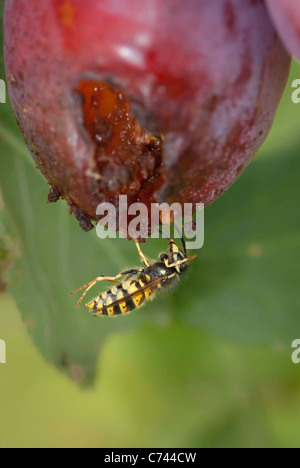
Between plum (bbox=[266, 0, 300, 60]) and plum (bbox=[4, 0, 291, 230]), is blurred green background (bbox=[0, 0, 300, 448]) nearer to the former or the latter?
plum (bbox=[4, 0, 291, 230])

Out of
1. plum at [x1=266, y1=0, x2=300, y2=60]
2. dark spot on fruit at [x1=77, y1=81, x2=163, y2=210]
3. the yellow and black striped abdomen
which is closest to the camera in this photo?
plum at [x1=266, y1=0, x2=300, y2=60]

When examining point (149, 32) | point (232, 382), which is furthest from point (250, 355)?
point (149, 32)

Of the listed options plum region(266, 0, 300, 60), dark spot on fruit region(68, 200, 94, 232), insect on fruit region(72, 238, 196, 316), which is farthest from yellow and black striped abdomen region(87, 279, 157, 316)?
plum region(266, 0, 300, 60)

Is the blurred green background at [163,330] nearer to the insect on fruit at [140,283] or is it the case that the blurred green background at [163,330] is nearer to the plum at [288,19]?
the insect on fruit at [140,283]

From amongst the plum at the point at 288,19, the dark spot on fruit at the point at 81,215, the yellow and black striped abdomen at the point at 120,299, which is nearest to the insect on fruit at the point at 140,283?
the yellow and black striped abdomen at the point at 120,299

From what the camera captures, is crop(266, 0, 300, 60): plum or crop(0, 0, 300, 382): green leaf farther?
crop(0, 0, 300, 382): green leaf

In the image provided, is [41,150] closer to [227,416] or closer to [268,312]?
[268,312]
